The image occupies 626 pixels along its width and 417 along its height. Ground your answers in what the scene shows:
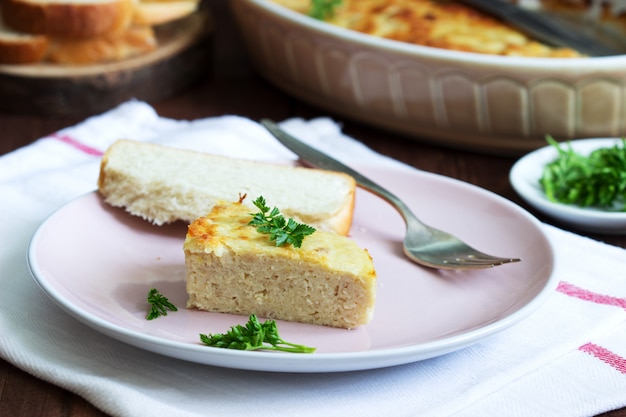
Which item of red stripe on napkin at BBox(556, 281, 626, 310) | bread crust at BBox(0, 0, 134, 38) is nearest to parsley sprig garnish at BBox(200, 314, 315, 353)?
red stripe on napkin at BBox(556, 281, 626, 310)

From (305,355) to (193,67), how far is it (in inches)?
81.5

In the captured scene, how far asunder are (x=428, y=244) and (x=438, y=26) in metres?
1.14

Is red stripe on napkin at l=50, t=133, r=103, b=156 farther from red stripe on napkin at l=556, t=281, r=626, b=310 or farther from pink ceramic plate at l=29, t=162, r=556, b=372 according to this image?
red stripe on napkin at l=556, t=281, r=626, b=310

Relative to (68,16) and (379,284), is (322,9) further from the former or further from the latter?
(379,284)

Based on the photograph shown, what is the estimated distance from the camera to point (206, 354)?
127 centimetres

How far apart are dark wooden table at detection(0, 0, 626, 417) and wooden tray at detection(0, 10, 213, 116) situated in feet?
0.14

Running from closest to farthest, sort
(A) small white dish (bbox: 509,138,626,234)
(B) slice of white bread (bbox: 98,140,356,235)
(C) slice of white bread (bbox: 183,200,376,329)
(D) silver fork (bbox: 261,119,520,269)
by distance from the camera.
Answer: (C) slice of white bread (bbox: 183,200,376,329)
(D) silver fork (bbox: 261,119,520,269)
(B) slice of white bread (bbox: 98,140,356,235)
(A) small white dish (bbox: 509,138,626,234)

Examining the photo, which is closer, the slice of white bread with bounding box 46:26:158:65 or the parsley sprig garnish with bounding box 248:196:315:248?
the parsley sprig garnish with bounding box 248:196:315:248

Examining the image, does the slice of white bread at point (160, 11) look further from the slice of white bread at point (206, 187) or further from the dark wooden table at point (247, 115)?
the slice of white bread at point (206, 187)

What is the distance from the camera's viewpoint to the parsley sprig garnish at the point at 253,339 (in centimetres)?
131

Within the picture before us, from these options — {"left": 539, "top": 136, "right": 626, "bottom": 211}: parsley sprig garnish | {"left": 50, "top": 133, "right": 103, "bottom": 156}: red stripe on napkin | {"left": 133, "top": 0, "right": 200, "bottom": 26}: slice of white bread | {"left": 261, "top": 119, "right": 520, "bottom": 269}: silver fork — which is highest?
→ {"left": 261, "top": 119, "right": 520, "bottom": 269}: silver fork

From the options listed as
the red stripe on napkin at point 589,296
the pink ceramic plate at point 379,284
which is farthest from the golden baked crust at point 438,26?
the red stripe on napkin at point 589,296

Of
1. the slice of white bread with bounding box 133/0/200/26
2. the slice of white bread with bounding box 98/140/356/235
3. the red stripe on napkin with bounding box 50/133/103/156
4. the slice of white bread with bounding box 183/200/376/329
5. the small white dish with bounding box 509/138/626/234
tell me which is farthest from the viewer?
the slice of white bread with bounding box 133/0/200/26

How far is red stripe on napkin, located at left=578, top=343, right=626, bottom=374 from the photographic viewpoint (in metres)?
1.49
